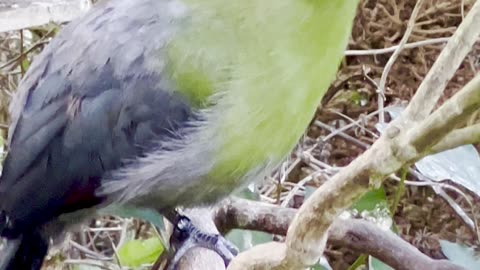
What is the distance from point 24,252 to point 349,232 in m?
0.42

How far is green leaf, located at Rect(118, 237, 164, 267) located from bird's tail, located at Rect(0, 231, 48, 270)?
0.86 ft

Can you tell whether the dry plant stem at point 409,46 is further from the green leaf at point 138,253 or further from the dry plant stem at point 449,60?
the dry plant stem at point 449,60

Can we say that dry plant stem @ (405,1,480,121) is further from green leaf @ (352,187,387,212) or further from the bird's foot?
green leaf @ (352,187,387,212)

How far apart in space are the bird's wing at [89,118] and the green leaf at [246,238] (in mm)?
326

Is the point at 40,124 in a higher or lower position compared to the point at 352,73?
higher

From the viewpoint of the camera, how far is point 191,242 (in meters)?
1.19

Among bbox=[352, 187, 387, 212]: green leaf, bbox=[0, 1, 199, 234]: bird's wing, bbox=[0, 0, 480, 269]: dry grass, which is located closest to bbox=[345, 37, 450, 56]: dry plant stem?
bbox=[0, 0, 480, 269]: dry grass

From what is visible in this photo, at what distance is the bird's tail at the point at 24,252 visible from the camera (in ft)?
3.56

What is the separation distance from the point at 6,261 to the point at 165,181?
235mm

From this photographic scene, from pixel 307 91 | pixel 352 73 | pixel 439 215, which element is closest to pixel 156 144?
pixel 307 91

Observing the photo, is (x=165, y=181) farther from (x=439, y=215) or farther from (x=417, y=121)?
(x=439, y=215)

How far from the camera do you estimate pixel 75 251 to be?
6.33 feet

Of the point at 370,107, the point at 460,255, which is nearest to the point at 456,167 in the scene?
the point at 460,255

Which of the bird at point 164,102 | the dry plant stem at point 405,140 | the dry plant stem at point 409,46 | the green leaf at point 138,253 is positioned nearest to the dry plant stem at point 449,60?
the dry plant stem at point 405,140
